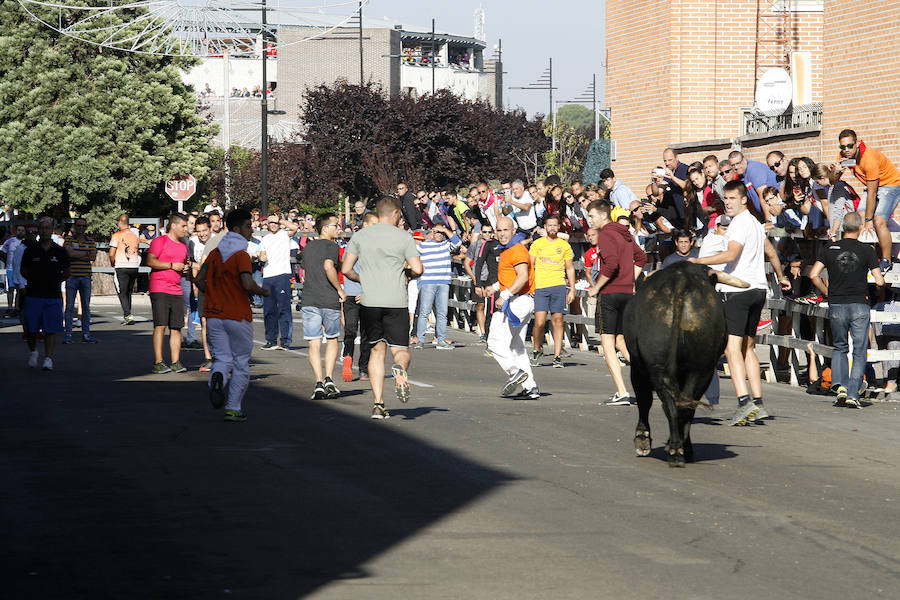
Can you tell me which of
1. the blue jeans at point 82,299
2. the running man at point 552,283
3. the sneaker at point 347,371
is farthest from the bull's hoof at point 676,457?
the blue jeans at point 82,299

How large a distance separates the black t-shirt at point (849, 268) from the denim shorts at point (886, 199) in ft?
6.19

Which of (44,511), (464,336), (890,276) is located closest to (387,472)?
(44,511)

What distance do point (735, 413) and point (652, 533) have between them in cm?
573

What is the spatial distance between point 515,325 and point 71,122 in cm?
4481

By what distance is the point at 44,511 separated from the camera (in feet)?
27.9

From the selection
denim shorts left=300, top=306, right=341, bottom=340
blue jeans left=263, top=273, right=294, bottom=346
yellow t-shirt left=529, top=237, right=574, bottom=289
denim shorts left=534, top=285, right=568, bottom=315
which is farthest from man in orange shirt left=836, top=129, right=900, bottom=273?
blue jeans left=263, top=273, right=294, bottom=346

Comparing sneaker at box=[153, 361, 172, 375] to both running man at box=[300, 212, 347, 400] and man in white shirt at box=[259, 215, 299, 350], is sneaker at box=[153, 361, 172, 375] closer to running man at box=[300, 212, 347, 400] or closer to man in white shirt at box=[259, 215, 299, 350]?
running man at box=[300, 212, 347, 400]

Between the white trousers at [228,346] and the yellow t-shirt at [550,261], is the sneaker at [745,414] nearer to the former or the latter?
the white trousers at [228,346]

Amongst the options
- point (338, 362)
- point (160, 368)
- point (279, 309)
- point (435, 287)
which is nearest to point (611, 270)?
point (338, 362)

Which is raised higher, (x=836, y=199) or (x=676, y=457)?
(x=836, y=199)

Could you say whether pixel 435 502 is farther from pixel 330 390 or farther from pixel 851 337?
pixel 851 337

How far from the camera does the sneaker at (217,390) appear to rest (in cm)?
1320

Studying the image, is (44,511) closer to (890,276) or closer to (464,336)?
(890,276)

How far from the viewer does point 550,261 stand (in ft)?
66.4
